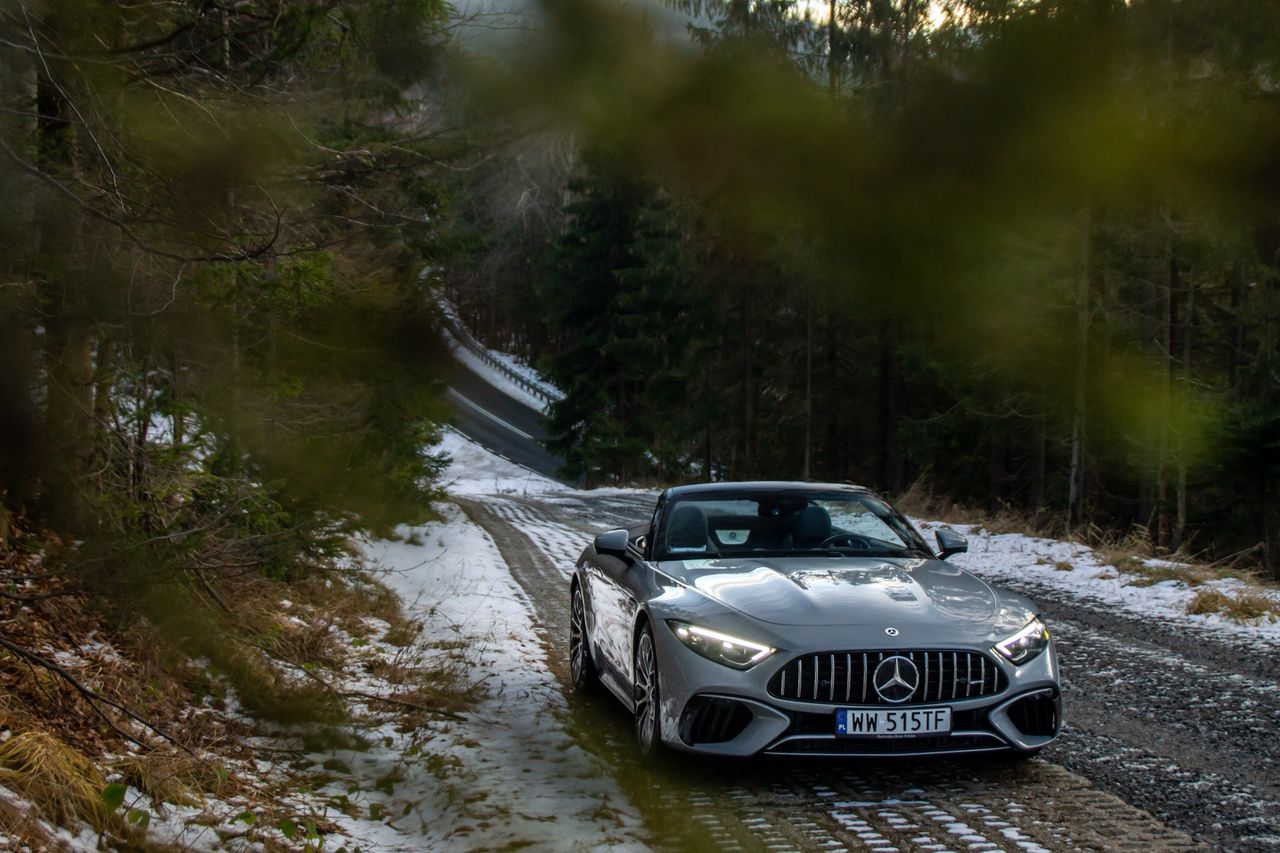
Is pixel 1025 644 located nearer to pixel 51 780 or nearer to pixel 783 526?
pixel 783 526

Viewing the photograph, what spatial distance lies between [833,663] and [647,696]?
0.93 meters

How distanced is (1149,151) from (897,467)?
39.4 meters

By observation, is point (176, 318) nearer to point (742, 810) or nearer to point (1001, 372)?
point (1001, 372)

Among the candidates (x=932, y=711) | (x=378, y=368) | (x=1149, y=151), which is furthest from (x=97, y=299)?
(x=932, y=711)

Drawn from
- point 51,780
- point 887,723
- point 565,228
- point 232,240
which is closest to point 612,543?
point 887,723

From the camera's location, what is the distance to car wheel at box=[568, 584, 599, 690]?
7402 millimetres

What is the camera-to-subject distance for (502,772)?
2309mm

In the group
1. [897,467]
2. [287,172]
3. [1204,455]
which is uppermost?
[287,172]

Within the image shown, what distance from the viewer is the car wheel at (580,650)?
7.40m

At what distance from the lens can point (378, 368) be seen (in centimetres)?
139

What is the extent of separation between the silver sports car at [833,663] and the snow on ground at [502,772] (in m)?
0.55

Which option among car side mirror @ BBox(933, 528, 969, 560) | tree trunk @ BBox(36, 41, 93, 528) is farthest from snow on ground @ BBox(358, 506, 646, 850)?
car side mirror @ BBox(933, 528, 969, 560)

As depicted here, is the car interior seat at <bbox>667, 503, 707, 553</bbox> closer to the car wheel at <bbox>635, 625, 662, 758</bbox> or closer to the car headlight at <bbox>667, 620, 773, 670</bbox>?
the car wheel at <bbox>635, 625, 662, 758</bbox>

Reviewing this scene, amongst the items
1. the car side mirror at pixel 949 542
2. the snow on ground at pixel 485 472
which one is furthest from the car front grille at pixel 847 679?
the snow on ground at pixel 485 472
